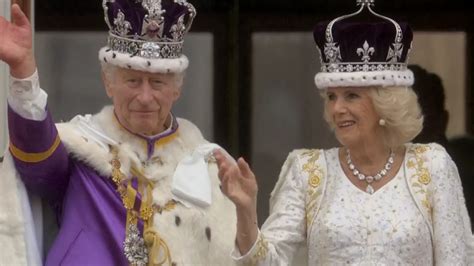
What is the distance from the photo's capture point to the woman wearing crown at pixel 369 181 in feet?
14.1

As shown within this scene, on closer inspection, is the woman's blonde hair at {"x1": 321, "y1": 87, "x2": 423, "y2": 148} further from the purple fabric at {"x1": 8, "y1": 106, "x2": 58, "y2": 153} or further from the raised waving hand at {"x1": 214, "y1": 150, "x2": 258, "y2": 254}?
the purple fabric at {"x1": 8, "y1": 106, "x2": 58, "y2": 153}

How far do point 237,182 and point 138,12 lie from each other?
0.53 metres

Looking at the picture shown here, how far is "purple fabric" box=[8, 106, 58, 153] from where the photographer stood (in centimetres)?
401

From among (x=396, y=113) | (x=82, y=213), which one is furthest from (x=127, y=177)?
(x=396, y=113)

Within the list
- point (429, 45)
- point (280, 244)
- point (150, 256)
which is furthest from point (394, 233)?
point (429, 45)

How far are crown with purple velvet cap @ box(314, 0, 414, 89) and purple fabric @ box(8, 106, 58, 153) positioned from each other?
0.81m

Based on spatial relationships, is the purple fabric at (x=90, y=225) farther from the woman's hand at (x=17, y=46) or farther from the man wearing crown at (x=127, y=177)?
the woman's hand at (x=17, y=46)

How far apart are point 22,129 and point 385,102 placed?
100 cm

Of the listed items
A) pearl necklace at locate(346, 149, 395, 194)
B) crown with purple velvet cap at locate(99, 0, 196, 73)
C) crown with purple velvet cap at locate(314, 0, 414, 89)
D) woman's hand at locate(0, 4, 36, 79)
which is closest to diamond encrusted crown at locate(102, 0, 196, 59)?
crown with purple velvet cap at locate(99, 0, 196, 73)

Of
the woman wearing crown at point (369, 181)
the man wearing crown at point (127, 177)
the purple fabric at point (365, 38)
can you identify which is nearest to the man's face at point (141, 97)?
the man wearing crown at point (127, 177)

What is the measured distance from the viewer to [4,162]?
415 cm

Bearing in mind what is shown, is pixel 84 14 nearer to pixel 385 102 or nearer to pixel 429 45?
pixel 429 45

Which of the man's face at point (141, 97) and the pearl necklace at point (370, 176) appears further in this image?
the pearl necklace at point (370, 176)

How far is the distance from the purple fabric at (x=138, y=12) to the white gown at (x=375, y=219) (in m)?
0.56
